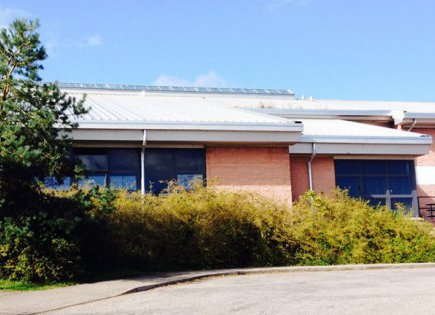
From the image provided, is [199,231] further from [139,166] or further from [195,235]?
[139,166]

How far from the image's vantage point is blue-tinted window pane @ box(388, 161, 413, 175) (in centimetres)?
1930

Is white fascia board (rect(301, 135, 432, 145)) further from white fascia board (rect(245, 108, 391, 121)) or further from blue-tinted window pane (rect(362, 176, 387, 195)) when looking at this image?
white fascia board (rect(245, 108, 391, 121))

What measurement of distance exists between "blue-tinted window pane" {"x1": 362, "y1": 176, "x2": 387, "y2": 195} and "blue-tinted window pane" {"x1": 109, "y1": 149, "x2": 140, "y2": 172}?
8007 millimetres

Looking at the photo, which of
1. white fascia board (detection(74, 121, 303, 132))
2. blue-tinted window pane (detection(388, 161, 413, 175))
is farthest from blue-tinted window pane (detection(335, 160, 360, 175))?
white fascia board (detection(74, 121, 303, 132))

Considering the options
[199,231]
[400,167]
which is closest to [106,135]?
[199,231]

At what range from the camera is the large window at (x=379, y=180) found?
18922mm

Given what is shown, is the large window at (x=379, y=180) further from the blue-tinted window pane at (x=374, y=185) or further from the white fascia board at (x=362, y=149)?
the white fascia board at (x=362, y=149)

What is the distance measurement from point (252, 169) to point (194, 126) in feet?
7.72

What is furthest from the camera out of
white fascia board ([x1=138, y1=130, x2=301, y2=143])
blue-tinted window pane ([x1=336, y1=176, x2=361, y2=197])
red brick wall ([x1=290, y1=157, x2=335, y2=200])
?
blue-tinted window pane ([x1=336, y1=176, x2=361, y2=197])

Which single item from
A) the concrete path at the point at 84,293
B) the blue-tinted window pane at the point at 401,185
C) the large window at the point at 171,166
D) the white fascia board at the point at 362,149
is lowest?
the concrete path at the point at 84,293

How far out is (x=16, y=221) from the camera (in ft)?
33.1

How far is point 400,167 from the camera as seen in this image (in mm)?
19391

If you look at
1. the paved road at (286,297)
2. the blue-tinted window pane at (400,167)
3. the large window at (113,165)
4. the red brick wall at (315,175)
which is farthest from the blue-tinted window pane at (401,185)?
the large window at (113,165)

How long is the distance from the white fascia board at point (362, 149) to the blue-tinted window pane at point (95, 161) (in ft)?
19.6
